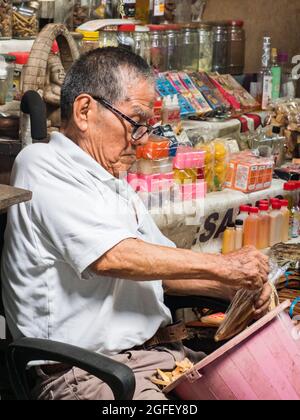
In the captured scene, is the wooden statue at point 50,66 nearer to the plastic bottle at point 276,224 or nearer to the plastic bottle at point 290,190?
the plastic bottle at point 276,224

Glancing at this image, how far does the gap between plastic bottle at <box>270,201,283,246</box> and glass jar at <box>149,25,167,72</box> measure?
3.54 ft

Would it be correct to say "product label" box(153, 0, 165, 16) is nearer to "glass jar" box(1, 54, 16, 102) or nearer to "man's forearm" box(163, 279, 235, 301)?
"glass jar" box(1, 54, 16, 102)

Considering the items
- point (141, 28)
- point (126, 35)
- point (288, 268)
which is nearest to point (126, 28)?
point (126, 35)

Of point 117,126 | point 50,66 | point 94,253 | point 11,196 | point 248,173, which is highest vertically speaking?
point 50,66

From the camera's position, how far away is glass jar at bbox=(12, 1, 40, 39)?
11.3 ft

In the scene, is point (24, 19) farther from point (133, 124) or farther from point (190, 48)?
point (133, 124)

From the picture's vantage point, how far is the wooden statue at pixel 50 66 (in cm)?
271

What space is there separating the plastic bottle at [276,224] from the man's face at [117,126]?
1.52 m

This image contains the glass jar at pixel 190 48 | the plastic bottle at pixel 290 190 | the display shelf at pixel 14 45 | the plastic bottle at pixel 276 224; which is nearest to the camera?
the display shelf at pixel 14 45

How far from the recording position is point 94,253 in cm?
185

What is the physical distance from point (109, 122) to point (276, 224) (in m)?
1.64

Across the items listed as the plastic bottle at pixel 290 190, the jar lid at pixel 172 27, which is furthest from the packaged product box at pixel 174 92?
the plastic bottle at pixel 290 190

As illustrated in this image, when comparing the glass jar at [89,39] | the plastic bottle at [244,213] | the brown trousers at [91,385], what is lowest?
the brown trousers at [91,385]

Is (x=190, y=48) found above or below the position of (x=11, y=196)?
above
